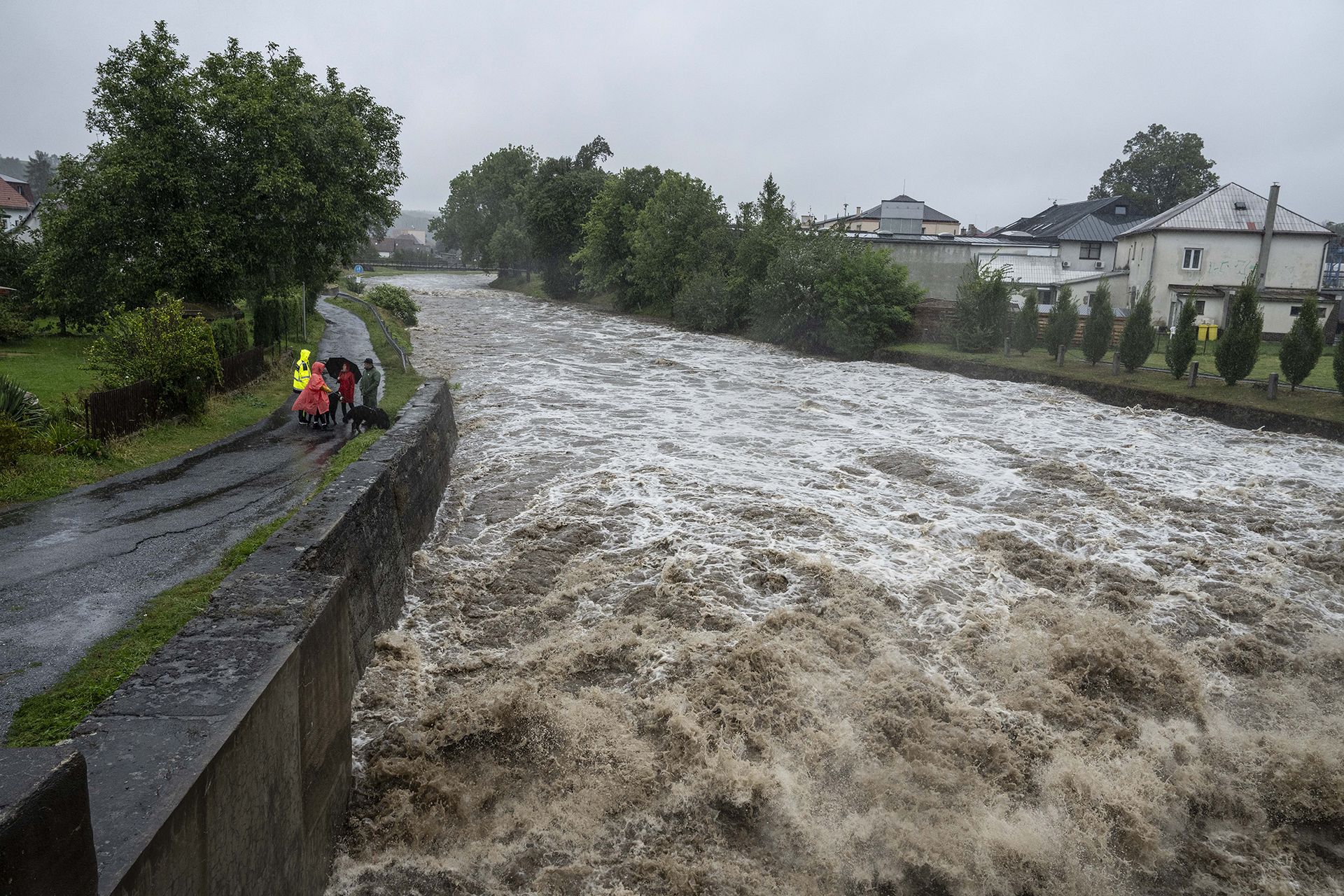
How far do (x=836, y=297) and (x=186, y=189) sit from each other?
23.1 meters

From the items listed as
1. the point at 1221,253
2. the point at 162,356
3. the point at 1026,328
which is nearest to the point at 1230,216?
the point at 1221,253

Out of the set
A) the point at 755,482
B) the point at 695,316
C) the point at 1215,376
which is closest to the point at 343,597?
the point at 755,482

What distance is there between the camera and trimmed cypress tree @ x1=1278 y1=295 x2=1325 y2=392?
19766 mm

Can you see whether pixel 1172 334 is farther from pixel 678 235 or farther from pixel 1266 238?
pixel 678 235

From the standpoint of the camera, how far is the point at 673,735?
22.4 feet

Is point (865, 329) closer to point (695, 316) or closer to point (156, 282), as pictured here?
point (695, 316)

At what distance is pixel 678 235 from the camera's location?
159 ft

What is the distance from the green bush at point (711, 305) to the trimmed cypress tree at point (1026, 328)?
47.1 ft

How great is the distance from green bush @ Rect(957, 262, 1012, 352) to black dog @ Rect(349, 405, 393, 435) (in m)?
24.1

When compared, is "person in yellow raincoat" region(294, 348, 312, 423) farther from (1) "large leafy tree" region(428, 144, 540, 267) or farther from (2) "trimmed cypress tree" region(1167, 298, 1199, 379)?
(1) "large leafy tree" region(428, 144, 540, 267)

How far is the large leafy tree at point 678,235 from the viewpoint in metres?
47.7

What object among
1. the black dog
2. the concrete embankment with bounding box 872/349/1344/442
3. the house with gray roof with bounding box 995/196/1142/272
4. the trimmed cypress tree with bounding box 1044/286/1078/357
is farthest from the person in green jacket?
the house with gray roof with bounding box 995/196/1142/272

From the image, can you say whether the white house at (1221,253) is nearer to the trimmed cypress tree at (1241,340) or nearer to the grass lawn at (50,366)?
the trimmed cypress tree at (1241,340)

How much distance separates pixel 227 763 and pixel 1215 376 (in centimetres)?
2622
